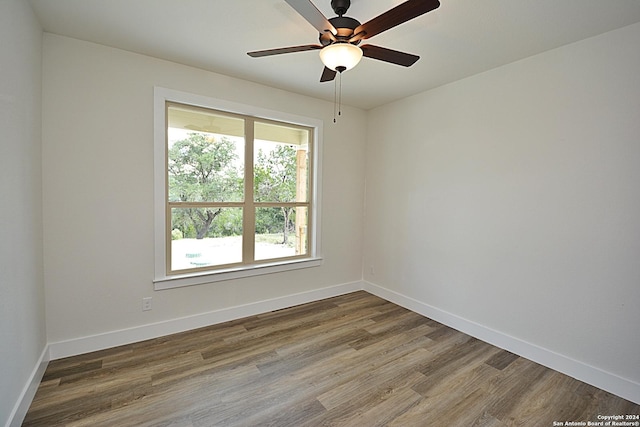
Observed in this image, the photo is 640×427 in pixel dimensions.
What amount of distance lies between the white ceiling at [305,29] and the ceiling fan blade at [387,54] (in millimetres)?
308

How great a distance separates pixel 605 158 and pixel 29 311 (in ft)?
13.7

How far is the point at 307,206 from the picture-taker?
3879mm

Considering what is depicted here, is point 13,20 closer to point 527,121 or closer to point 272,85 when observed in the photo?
point 272,85

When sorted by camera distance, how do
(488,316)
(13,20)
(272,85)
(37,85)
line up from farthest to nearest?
(272,85)
(488,316)
(37,85)
(13,20)

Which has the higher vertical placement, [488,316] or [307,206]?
[307,206]

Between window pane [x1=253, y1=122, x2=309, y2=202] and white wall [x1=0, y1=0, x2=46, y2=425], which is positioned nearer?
white wall [x1=0, y1=0, x2=46, y2=425]

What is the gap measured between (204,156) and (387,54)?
82.3 inches

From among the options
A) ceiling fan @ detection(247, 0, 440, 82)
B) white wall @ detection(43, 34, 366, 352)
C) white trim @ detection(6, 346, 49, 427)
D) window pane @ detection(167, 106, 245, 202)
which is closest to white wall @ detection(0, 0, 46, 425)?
white trim @ detection(6, 346, 49, 427)

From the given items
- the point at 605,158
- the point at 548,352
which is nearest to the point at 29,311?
the point at 548,352

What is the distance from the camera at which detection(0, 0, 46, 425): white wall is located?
1.57 meters

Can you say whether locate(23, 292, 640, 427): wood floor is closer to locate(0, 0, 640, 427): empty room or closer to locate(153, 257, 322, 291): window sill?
locate(0, 0, 640, 427): empty room

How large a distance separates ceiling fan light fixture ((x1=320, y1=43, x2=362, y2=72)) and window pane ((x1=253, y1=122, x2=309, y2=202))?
187cm

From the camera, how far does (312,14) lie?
147 centimetres

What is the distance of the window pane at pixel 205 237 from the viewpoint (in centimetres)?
299
